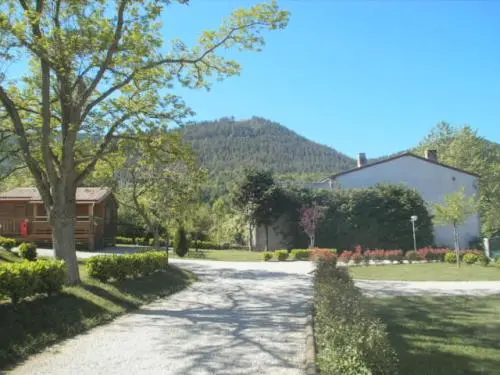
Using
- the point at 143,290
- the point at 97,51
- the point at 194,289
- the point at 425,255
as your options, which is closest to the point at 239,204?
the point at 425,255

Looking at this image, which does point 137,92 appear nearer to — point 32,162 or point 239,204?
point 32,162

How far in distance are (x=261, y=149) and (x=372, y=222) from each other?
101 meters

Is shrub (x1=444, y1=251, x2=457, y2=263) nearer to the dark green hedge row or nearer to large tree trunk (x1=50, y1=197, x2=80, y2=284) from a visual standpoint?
the dark green hedge row

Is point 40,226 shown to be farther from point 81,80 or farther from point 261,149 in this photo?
point 261,149

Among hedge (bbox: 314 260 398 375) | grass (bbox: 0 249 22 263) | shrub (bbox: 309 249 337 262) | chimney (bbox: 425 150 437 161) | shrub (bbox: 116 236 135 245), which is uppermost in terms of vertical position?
chimney (bbox: 425 150 437 161)

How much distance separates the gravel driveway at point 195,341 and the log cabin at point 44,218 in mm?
18623

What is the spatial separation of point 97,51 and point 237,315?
7.14 metres

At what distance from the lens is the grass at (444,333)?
7078 mm

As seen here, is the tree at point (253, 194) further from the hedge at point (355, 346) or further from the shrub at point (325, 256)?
the hedge at point (355, 346)

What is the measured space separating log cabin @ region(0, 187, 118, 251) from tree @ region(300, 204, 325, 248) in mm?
14450

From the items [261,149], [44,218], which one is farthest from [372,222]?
[261,149]

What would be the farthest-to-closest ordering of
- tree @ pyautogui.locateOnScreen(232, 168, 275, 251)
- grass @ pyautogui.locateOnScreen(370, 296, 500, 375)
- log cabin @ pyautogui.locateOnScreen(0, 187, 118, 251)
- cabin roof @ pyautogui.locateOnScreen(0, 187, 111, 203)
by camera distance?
tree @ pyautogui.locateOnScreen(232, 168, 275, 251) → cabin roof @ pyautogui.locateOnScreen(0, 187, 111, 203) → log cabin @ pyautogui.locateOnScreen(0, 187, 118, 251) → grass @ pyautogui.locateOnScreen(370, 296, 500, 375)

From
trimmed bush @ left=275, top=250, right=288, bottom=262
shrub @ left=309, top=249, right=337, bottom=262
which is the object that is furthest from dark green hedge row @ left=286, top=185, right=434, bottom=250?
shrub @ left=309, top=249, right=337, bottom=262

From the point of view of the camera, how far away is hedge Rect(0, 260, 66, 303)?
866 cm
